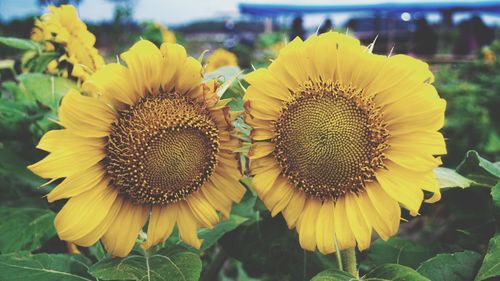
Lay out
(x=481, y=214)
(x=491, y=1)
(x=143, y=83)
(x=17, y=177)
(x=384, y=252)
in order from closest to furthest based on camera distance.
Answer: (x=143, y=83) < (x=384, y=252) < (x=481, y=214) < (x=17, y=177) < (x=491, y=1)

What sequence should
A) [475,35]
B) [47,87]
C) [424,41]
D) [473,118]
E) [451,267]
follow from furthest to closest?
[424,41], [475,35], [473,118], [47,87], [451,267]

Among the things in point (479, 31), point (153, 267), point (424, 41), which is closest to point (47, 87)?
point (153, 267)

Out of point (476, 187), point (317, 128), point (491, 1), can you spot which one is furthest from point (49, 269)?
point (491, 1)

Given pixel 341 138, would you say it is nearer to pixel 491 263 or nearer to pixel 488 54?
pixel 491 263

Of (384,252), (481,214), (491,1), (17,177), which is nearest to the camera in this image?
(384,252)

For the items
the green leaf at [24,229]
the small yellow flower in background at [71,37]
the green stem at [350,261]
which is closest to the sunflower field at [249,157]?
the green stem at [350,261]

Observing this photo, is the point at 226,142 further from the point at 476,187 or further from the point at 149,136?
the point at 476,187

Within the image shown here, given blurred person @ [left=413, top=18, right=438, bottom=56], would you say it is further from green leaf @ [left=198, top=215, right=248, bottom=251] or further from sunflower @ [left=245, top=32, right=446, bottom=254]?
sunflower @ [left=245, top=32, right=446, bottom=254]

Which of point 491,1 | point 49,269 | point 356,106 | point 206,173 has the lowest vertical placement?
point 491,1
